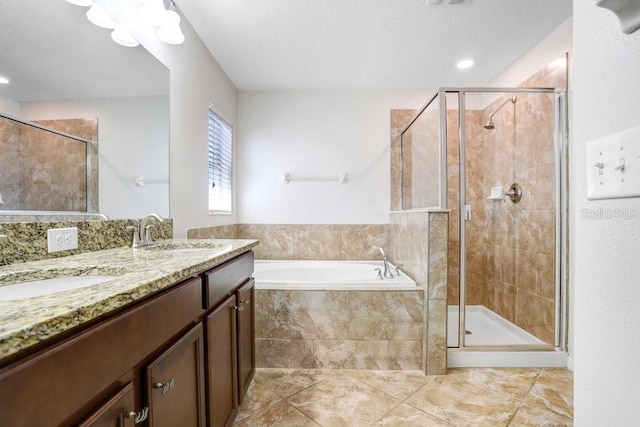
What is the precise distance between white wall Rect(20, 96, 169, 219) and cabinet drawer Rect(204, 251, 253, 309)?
1.99ft

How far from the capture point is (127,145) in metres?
1.40

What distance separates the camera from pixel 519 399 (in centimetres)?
163

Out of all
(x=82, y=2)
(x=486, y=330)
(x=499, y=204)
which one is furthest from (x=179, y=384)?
(x=499, y=204)

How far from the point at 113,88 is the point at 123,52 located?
23 cm

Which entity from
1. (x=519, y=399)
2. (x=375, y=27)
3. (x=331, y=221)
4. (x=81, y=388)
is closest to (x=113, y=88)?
(x=81, y=388)

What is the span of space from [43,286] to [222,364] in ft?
2.23

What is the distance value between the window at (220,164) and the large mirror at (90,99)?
29.4 inches

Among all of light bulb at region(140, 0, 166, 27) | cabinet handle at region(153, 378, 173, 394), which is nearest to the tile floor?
cabinet handle at region(153, 378, 173, 394)

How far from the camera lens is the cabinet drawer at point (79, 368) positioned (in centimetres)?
A: 40

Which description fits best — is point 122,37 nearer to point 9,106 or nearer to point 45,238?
point 9,106

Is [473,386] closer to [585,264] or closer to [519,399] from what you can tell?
[519,399]

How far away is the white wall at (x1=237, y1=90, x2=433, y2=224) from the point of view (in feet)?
9.85

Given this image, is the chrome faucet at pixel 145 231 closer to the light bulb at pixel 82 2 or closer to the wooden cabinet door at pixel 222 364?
the wooden cabinet door at pixel 222 364

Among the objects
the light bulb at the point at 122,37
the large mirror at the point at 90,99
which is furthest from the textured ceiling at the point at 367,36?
the large mirror at the point at 90,99
